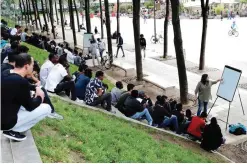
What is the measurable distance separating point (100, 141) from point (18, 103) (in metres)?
2.08

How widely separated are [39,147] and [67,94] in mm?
4539

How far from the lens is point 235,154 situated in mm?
8820

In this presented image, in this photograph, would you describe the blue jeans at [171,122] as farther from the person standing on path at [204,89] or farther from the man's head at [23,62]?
the man's head at [23,62]

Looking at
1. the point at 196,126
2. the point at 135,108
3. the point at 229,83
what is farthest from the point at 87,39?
the point at 196,126

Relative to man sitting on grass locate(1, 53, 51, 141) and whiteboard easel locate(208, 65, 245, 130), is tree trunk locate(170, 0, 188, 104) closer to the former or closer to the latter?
whiteboard easel locate(208, 65, 245, 130)

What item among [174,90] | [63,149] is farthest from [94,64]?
[63,149]

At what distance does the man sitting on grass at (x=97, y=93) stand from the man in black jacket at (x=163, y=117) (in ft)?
4.13

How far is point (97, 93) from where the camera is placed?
31.0 feet

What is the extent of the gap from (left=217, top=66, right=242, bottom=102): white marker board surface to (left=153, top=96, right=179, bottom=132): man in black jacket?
2.35 meters

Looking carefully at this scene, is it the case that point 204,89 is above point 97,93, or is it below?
below

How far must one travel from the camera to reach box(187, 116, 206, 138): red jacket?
8805mm

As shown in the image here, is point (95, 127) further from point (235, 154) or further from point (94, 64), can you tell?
point (94, 64)

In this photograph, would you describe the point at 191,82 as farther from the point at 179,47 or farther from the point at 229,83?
the point at 229,83

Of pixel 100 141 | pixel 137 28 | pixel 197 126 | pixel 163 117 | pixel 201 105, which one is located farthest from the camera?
pixel 137 28
